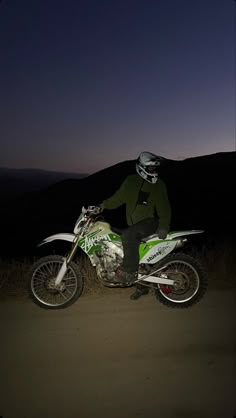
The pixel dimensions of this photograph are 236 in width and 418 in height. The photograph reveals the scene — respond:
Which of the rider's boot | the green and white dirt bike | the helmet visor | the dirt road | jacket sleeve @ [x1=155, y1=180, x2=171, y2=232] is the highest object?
the helmet visor

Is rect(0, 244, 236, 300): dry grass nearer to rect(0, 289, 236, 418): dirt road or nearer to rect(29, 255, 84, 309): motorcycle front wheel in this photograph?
rect(29, 255, 84, 309): motorcycle front wheel

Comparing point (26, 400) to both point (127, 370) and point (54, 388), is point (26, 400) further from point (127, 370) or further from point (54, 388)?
point (127, 370)

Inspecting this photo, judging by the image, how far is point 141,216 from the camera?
6.19 metres

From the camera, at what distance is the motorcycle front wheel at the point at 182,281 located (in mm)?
5988

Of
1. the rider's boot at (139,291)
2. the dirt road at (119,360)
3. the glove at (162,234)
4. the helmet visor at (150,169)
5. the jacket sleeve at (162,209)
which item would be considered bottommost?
the dirt road at (119,360)

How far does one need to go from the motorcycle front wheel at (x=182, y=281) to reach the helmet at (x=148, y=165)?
113cm

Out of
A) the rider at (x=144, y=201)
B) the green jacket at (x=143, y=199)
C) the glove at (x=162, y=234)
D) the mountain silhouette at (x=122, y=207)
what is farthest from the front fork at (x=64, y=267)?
the mountain silhouette at (x=122, y=207)

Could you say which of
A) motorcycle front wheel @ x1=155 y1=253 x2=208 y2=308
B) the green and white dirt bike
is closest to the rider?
the green and white dirt bike

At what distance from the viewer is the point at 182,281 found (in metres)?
6.02

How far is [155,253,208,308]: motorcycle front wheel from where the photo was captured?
599cm

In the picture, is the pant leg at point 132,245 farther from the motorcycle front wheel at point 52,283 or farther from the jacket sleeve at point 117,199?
the motorcycle front wheel at point 52,283

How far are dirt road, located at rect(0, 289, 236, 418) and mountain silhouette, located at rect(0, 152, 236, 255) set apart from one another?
2822 centimetres

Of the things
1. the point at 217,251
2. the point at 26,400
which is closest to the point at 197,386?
the point at 26,400

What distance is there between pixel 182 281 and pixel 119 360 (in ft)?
5.99
